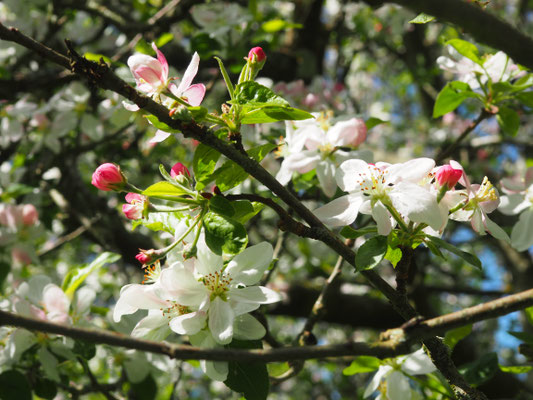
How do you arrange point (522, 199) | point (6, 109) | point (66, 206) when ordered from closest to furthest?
point (522, 199)
point (6, 109)
point (66, 206)

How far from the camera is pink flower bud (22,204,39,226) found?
7.49ft

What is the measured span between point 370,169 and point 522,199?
2.22 feet

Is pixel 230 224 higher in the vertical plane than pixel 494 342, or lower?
higher

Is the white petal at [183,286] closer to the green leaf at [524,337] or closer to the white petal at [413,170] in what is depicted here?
the white petal at [413,170]

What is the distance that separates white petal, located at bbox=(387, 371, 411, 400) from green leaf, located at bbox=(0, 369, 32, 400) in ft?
3.05

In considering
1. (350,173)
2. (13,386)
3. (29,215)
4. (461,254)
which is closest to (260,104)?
(350,173)

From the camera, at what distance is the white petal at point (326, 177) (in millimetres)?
1327

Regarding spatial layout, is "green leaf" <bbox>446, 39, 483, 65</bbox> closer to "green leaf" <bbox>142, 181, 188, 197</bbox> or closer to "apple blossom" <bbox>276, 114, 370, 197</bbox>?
"apple blossom" <bbox>276, 114, 370, 197</bbox>

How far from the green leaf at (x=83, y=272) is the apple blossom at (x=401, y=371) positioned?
753 millimetres

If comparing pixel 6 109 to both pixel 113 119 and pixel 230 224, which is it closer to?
pixel 113 119

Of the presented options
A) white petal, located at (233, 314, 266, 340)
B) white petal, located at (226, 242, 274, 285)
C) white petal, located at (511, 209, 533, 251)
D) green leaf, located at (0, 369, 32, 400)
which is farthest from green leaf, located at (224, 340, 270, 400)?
white petal, located at (511, 209, 533, 251)

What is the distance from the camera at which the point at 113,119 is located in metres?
1.97

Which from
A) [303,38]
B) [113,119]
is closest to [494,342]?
[303,38]

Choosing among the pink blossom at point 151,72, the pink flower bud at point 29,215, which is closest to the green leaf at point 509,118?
the pink blossom at point 151,72
